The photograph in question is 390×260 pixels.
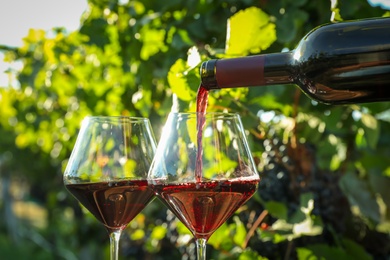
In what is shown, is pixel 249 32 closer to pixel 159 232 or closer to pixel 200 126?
pixel 200 126

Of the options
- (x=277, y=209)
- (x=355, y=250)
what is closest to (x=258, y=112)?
(x=277, y=209)

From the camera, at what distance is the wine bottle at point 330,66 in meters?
1.11

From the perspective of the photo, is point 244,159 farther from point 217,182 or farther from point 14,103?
point 14,103

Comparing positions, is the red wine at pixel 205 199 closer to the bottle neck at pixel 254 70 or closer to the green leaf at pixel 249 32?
the bottle neck at pixel 254 70

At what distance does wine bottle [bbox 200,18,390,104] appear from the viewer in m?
1.11

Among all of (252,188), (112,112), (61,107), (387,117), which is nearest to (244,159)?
(252,188)

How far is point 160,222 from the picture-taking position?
263 centimetres

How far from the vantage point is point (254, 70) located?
117 cm

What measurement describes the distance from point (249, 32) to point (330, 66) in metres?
0.48

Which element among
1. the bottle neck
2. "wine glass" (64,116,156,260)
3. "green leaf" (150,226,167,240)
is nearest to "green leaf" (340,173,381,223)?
"green leaf" (150,226,167,240)

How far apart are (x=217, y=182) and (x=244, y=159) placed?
82mm

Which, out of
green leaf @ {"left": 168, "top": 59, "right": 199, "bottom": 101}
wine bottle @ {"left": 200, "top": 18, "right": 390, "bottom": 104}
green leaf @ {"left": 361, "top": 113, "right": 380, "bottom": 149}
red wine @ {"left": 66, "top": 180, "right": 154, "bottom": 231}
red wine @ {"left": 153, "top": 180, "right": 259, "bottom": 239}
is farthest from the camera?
green leaf @ {"left": 361, "top": 113, "right": 380, "bottom": 149}

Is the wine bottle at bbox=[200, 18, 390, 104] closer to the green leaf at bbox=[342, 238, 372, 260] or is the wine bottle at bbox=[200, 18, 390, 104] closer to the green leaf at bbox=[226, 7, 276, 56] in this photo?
the green leaf at bbox=[226, 7, 276, 56]

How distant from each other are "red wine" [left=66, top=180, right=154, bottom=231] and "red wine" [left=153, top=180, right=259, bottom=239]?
0.12 metres
